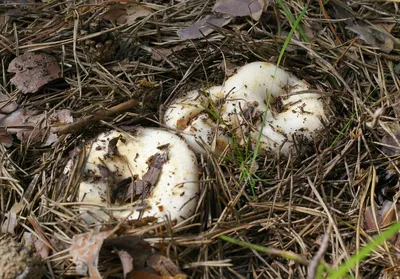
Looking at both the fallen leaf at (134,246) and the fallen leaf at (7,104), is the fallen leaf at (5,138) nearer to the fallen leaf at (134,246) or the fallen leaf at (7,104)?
the fallen leaf at (7,104)

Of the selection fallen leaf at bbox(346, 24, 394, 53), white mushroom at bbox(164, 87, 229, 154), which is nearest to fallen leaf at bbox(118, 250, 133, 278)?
white mushroom at bbox(164, 87, 229, 154)

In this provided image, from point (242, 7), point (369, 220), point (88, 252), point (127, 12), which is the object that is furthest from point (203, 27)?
point (88, 252)

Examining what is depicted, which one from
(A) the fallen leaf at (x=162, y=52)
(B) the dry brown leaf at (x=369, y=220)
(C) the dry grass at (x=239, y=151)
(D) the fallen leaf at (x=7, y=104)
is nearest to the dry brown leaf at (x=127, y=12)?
(C) the dry grass at (x=239, y=151)

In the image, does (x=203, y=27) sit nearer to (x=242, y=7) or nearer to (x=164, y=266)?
(x=242, y=7)

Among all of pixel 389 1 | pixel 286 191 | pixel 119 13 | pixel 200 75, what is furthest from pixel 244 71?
pixel 389 1

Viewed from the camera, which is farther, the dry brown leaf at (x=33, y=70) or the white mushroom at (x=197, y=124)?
the dry brown leaf at (x=33, y=70)

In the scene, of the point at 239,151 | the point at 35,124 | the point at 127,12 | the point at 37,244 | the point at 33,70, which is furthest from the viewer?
the point at 127,12
